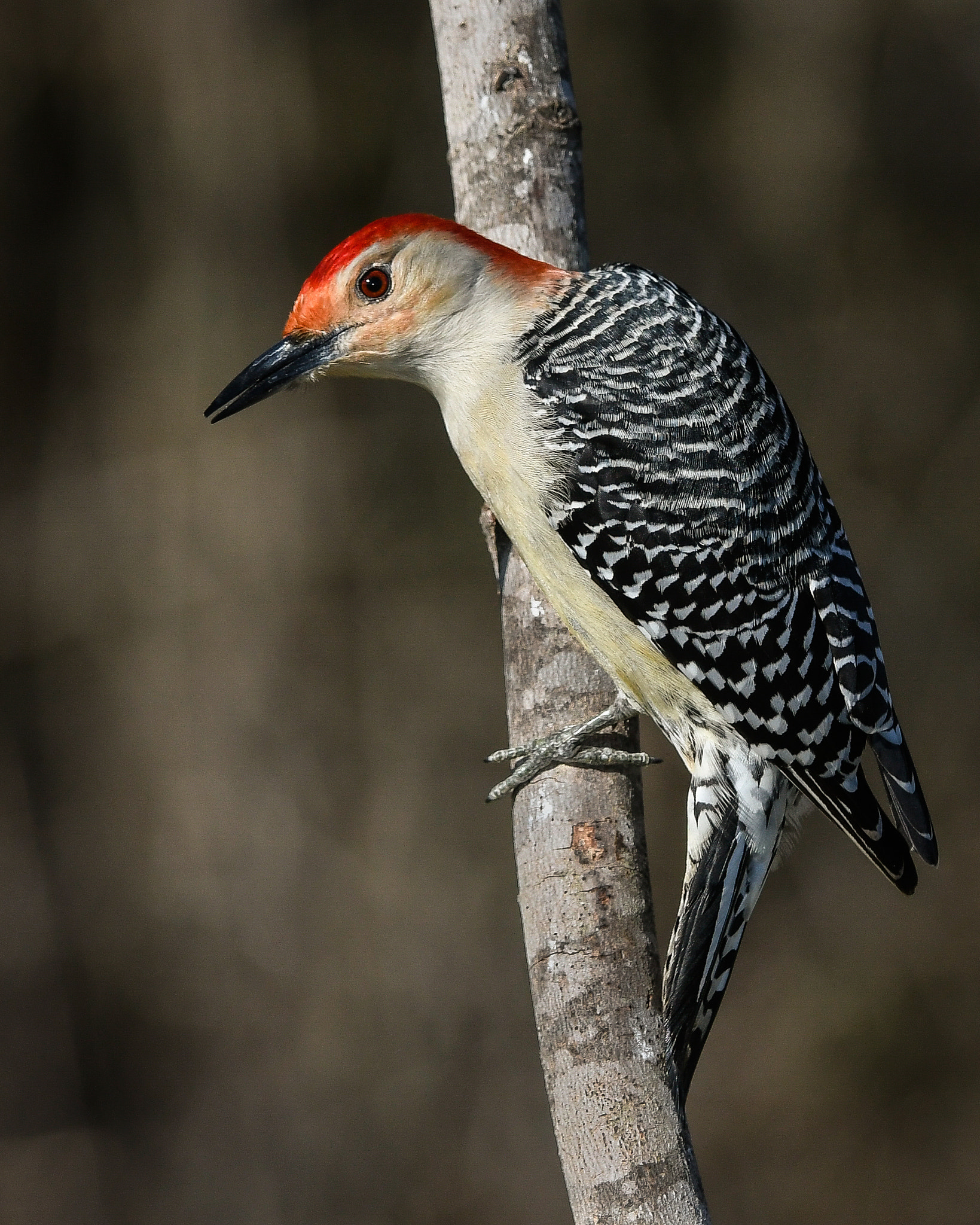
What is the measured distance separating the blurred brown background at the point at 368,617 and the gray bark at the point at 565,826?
2.15 meters

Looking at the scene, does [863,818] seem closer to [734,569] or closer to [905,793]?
[905,793]

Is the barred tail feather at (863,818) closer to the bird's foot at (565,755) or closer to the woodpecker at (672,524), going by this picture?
the woodpecker at (672,524)

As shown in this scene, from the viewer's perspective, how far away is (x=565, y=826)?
2596 mm

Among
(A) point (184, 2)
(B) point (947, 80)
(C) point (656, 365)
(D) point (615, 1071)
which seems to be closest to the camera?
(D) point (615, 1071)

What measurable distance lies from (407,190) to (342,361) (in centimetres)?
256

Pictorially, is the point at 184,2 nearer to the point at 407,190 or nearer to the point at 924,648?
the point at 407,190

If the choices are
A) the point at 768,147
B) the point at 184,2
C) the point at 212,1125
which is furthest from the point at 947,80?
the point at 212,1125

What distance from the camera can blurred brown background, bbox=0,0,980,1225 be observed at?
5098 millimetres

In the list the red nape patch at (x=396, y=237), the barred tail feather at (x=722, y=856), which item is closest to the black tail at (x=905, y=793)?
the barred tail feather at (x=722, y=856)

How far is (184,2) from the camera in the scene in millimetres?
4934

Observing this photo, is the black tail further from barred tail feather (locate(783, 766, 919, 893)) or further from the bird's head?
the bird's head

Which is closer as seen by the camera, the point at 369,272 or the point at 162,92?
the point at 369,272

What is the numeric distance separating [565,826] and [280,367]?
1.38m

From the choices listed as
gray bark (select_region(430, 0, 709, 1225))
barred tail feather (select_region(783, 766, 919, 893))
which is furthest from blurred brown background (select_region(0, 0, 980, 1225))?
barred tail feather (select_region(783, 766, 919, 893))
